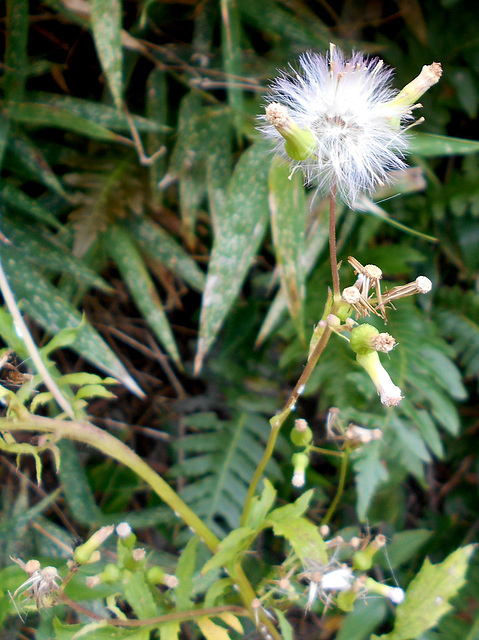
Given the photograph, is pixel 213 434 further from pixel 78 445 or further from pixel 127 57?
pixel 127 57

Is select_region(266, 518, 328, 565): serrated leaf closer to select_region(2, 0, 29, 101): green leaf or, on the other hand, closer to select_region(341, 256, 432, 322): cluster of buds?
select_region(341, 256, 432, 322): cluster of buds

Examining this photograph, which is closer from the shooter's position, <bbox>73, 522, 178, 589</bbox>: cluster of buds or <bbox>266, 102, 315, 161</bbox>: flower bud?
<bbox>266, 102, 315, 161</bbox>: flower bud

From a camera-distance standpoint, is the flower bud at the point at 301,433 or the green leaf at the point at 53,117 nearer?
the flower bud at the point at 301,433

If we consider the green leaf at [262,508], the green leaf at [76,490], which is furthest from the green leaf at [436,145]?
the green leaf at [76,490]

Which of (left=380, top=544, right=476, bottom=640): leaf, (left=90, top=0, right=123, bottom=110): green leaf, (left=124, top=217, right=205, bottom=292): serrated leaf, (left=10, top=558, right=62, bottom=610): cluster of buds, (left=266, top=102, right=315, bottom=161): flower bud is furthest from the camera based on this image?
(left=124, top=217, right=205, bottom=292): serrated leaf

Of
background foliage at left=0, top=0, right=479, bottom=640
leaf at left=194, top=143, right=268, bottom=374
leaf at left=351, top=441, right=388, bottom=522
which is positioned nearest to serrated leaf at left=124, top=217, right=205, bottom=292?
background foliage at left=0, top=0, right=479, bottom=640

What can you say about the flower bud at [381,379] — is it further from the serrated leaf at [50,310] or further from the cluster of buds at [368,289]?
the serrated leaf at [50,310]

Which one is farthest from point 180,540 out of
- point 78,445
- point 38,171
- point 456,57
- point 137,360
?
point 456,57
